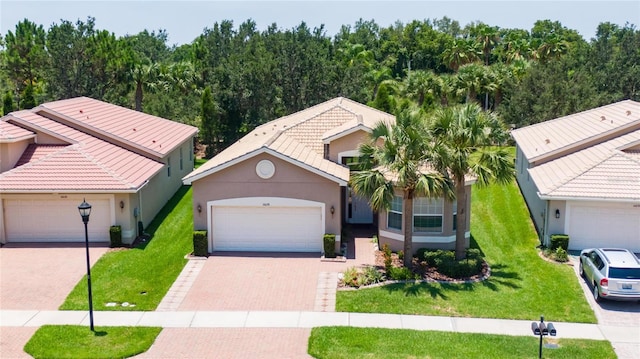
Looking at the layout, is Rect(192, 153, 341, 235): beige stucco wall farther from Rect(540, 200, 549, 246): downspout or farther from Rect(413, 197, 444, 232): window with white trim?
Rect(540, 200, 549, 246): downspout

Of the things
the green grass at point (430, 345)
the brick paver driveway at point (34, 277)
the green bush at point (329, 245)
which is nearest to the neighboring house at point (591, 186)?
the green grass at point (430, 345)

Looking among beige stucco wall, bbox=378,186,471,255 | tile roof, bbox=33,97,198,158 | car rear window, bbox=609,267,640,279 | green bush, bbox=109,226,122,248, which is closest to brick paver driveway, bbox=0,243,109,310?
green bush, bbox=109,226,122,248

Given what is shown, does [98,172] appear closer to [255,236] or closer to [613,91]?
[255,236]

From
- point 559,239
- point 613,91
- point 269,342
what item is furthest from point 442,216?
point 613,91

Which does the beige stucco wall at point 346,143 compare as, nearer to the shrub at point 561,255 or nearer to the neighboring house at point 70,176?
the neighboring house at point 70,176

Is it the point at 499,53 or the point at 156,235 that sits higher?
the point at 499,53

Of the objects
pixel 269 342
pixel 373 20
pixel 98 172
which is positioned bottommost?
pixel 269 342
